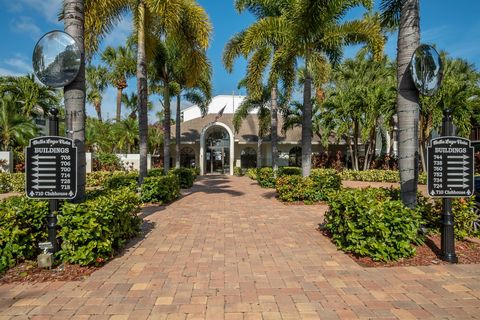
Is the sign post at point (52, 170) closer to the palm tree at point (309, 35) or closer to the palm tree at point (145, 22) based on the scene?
the palm tree at point (145, 22)

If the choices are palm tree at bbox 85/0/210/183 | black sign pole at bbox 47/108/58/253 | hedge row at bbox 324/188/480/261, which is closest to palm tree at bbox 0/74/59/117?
palm tree at bbox 85/0/210/183

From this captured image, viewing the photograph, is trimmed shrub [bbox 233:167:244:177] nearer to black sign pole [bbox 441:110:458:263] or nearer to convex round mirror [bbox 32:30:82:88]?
convex round mirror [bbox 32:30:82:88]

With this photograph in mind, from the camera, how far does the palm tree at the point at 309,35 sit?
9805mm

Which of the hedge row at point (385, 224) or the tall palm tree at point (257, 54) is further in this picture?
the tall palm tree at point (257, 54)

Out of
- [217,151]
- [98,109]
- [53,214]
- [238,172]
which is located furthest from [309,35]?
[98,109]

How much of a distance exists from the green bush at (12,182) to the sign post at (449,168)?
1800 cm

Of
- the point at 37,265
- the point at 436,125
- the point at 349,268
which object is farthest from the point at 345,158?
the point at 37,265

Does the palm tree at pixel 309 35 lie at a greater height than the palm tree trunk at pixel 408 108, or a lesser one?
greater

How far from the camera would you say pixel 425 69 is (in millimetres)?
5715

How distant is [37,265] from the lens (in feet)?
15.4

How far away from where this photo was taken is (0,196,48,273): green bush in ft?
14.9

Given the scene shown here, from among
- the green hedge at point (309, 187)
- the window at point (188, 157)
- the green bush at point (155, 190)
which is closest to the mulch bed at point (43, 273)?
the green bush at point (155, 190)

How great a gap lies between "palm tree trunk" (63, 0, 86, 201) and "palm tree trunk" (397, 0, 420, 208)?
5.78m

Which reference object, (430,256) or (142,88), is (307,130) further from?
(430,256)
